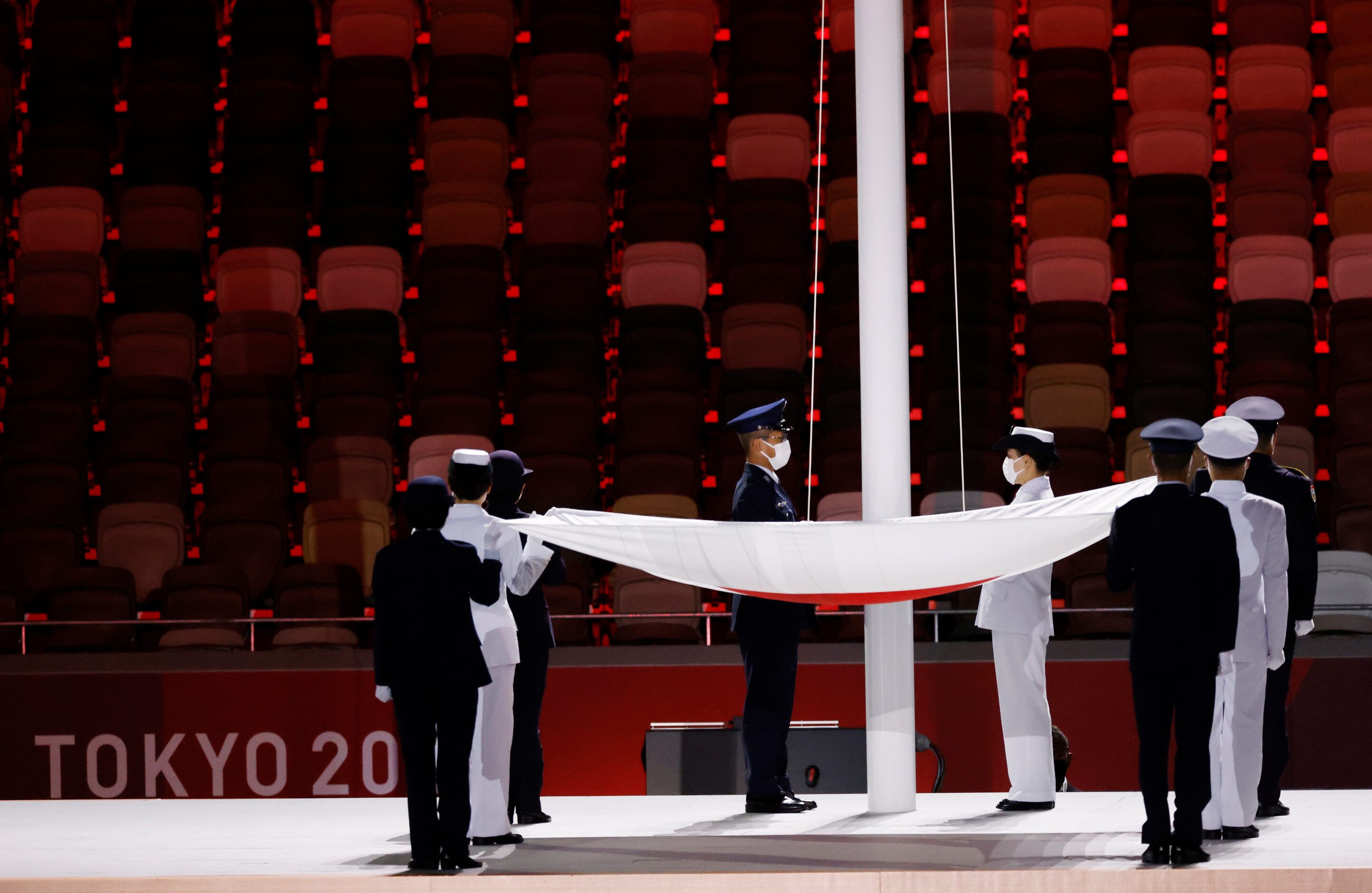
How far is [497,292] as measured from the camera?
24.1 feet

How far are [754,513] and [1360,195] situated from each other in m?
4.12

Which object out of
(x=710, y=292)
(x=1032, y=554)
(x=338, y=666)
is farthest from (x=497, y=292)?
(x=1032, y=554)

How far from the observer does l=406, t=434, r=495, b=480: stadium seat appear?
6625mm

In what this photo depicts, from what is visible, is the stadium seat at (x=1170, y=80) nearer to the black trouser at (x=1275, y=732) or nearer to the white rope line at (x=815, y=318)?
the white rope line at (x=815, y=318)

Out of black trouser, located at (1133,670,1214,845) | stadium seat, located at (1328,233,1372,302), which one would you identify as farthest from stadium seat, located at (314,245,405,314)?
black trouser, located at (1133,670,1214,845)

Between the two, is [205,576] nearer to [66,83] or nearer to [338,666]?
[338,666]

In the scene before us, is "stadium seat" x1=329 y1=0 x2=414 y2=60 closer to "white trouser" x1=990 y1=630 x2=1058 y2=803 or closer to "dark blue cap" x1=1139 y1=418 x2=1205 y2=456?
"white trouser" x1=990 y1=630 x2=1058 y2=803

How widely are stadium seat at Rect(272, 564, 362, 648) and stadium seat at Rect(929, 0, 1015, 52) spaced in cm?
376

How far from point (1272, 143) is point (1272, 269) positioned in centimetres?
73

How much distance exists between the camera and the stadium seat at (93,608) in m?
6.13

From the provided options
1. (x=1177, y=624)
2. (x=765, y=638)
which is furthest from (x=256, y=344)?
(x=1177, y=624)

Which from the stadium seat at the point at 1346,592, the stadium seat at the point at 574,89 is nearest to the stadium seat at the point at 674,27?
the stadium seat at the point at 574,89

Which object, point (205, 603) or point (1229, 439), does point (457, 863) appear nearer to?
point (1229, 439)

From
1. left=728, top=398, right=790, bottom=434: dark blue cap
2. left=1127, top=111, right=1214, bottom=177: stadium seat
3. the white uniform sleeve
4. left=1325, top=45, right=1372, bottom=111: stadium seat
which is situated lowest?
the white uniform sleeve
